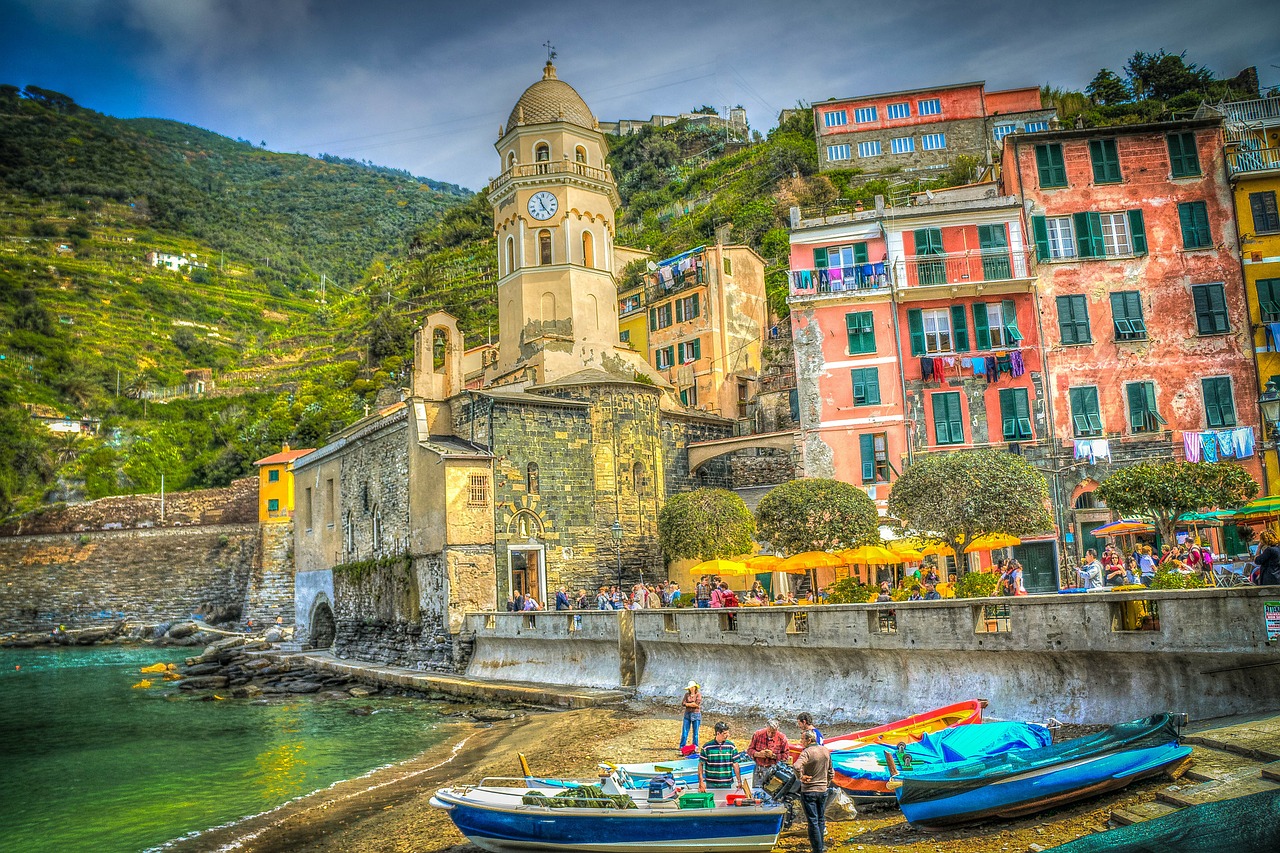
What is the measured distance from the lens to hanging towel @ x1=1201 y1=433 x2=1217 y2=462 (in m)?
24.2

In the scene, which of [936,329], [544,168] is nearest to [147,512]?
[544,168]

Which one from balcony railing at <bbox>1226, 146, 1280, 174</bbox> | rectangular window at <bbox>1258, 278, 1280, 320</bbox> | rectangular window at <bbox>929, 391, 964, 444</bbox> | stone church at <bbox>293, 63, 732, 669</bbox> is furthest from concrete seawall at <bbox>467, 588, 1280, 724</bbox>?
balcony railing at <bbox>1226, 146, 1280, 174</bbox>

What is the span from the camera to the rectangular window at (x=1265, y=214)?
2523 centimetres

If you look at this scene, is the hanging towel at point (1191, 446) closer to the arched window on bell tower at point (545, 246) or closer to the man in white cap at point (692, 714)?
the man in white cap at point (692, 714)

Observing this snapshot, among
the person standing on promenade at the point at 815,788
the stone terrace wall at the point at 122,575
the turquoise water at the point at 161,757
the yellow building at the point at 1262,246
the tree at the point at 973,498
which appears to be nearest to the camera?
the person standing on promenade at the point at 815,788

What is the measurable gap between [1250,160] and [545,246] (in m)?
23.2

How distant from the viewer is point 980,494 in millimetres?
19688

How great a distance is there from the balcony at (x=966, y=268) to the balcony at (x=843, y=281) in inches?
20.0

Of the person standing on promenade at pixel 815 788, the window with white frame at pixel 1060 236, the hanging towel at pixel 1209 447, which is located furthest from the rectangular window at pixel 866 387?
the person standing on promenade at pixel 815 788

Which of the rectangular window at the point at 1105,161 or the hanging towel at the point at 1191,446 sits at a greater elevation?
the rectangular window at the point at 1105,161

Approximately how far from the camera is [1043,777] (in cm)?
882

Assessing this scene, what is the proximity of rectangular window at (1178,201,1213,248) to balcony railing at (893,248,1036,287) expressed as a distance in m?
4.15

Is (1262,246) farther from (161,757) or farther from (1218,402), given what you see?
(161,757)

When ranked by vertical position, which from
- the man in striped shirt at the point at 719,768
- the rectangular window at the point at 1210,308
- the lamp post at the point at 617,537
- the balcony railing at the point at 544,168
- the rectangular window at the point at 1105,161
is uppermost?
the balcony railing at the point at 544,168
